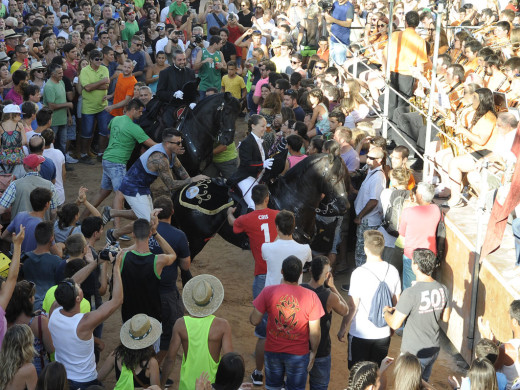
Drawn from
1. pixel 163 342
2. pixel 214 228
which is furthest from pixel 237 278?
pixel 163 342

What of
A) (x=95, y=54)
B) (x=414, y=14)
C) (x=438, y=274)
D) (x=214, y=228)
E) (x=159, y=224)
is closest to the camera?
(x=159, y=224)

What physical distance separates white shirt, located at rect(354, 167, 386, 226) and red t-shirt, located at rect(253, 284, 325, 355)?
2.91 metres

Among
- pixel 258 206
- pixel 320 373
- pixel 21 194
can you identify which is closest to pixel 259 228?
pixel 258 206

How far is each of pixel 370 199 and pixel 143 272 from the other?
126 inches

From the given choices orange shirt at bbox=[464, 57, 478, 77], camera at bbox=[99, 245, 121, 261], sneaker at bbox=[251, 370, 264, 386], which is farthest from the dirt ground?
orange shirt at bbox=[464, 57, 478, 77]

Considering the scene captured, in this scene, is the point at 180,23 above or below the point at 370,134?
below

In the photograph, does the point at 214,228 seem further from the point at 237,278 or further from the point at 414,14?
the point at 414,14

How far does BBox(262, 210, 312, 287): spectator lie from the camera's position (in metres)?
6.36

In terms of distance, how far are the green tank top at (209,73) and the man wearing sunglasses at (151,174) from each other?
514 centimetres

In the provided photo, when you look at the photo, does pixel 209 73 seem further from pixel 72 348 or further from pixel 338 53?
pixel 72 348

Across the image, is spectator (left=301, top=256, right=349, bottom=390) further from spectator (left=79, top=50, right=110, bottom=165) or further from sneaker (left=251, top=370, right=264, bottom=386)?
spectator (left=79, top=50, right=110, bottom=165)

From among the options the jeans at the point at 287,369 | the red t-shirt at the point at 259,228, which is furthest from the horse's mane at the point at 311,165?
the jeans at the point at 287,369

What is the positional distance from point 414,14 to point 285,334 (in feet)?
22.1

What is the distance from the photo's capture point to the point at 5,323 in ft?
17.4
